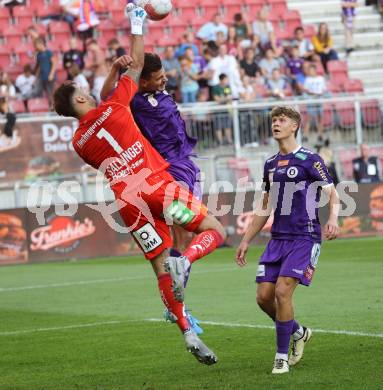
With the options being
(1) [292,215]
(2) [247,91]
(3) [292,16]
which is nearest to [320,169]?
(1) [292,215]

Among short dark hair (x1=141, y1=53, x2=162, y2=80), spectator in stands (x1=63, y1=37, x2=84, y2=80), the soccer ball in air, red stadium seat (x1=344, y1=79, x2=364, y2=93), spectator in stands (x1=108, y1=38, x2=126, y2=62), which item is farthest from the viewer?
red stadium seat (x1=344, y1=79, x2=364, y2=93)

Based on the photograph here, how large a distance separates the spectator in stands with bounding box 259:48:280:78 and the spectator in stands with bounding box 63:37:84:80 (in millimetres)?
4407

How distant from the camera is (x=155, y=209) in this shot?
888 cm

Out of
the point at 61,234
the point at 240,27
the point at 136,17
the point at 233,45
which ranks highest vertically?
the point at 136,17

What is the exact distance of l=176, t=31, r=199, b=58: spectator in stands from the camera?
2562cm

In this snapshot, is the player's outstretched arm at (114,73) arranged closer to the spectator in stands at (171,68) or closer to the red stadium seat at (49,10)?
the spectator in stands at (171,68)

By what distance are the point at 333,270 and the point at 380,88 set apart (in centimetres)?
1352

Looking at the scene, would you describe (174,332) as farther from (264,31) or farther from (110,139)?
(264,31)

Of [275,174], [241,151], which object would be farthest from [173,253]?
[241,151]

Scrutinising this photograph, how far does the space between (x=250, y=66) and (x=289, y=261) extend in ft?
59.2

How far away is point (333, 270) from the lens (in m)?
16.5

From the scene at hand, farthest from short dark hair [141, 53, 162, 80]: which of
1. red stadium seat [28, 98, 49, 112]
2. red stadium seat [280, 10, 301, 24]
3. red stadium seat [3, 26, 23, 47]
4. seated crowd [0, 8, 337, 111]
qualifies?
red stadium seat [280, 10, 301, 24]

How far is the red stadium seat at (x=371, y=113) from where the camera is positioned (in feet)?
81.6

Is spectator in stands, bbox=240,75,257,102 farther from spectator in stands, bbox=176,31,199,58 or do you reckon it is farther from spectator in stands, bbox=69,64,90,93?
spectator in stands, bbox=69,64,90,93
